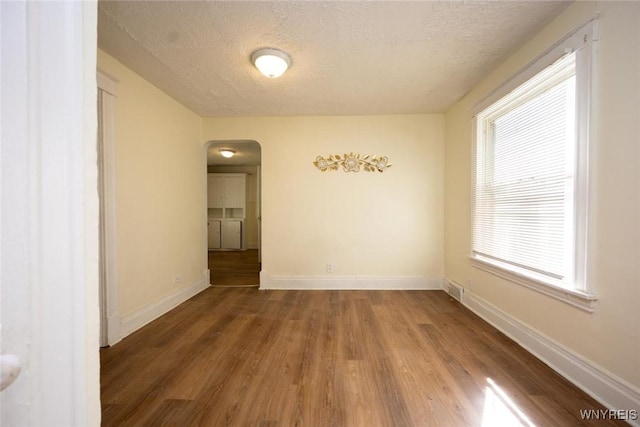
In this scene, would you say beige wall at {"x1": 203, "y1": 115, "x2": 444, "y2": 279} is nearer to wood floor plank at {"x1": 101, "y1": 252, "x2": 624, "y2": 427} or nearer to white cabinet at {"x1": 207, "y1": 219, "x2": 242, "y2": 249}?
wood floor plank at {"x1": 101, "y1": 252, "x2": 624, "y2": 427}

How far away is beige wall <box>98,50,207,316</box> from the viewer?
236 centimetres

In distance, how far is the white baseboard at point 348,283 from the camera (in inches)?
143

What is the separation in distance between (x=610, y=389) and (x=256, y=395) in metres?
2.04

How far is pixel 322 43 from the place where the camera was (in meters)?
2.06

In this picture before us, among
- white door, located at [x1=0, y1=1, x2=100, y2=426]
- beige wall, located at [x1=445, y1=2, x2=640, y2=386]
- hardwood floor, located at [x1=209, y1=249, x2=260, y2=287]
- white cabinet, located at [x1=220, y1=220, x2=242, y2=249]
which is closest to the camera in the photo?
white door, located at [x1=0, y1=1, x2=100, y2=426]

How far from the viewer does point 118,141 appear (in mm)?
2307

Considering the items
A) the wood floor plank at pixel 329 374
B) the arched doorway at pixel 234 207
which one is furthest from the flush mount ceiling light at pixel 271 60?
the arched doorway at pixel 234 207

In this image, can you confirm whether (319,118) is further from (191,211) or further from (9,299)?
(9,299)

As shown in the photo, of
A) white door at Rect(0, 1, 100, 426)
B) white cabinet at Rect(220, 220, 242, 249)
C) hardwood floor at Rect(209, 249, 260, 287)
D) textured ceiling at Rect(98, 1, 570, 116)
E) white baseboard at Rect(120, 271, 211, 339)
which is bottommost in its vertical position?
hardwood floor at Rect(209, 249, 260, 287)

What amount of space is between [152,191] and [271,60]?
1811 mm

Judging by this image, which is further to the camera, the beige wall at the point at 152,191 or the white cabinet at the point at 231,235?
the white cabinet at the point at 231,235

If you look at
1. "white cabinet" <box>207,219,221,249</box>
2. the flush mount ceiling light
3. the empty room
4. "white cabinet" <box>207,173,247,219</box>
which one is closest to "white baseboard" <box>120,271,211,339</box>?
the empty room

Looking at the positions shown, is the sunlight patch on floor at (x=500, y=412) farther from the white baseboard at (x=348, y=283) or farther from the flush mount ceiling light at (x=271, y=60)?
the flush mount ceiling light at (x=271, y=60)

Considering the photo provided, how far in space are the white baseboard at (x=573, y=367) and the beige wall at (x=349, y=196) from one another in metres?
1.41
